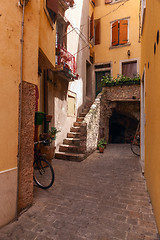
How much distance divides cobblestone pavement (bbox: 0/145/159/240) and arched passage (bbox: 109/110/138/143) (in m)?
8.82

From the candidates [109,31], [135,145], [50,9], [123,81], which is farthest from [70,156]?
[109,31]

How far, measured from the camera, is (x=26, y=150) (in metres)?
2.74

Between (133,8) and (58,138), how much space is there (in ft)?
38.0

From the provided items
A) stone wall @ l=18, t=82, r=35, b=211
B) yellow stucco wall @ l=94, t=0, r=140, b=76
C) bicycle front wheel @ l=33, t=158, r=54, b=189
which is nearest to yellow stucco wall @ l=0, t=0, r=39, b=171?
stone wall @ l=18, t=82, r=35, b=211

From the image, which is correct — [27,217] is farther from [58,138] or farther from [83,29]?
[83,29]

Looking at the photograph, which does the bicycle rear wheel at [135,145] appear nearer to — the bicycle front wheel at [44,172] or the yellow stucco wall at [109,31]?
the bicycle front wheel at [44,172]

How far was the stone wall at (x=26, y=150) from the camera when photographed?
2641 mm

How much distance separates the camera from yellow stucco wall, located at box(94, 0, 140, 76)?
38.4 feet

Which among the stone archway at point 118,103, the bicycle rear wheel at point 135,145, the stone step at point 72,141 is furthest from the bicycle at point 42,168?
the stone archway at point 118,103

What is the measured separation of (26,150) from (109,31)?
13.0m

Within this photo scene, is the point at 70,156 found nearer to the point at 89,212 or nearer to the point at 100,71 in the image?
the point at 89,212

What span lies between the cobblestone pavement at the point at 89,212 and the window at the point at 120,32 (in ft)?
36.3

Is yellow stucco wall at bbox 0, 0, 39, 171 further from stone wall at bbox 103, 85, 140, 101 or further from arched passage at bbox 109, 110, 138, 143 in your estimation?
arched passage at bbox 109, 110, 138, 143

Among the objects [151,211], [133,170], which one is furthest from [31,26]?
[133,170]
